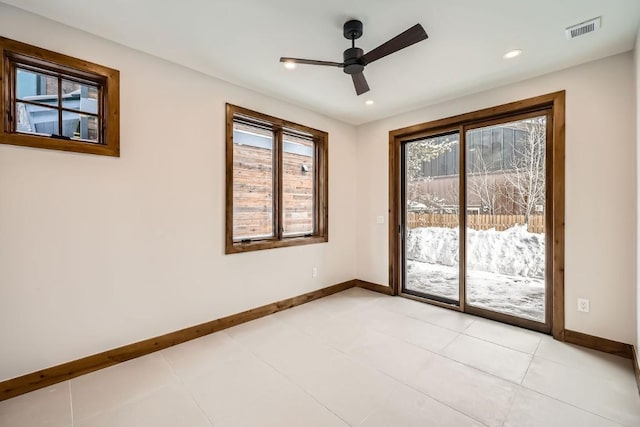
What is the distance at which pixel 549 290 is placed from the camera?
9.80 feet

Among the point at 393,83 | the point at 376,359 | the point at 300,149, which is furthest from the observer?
the point at 300,149

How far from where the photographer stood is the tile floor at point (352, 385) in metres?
1.79

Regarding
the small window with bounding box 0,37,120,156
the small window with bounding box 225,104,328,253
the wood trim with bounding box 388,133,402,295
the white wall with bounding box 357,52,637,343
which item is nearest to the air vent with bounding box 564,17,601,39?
the white wall with bounding box 357,52,637,343

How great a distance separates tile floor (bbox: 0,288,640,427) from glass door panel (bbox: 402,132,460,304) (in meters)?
0.95

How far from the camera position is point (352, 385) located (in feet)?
6.95

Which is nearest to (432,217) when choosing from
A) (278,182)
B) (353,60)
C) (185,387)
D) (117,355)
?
(278,182)

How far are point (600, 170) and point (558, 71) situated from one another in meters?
1.08

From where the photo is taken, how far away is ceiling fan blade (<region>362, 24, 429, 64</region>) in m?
1.88

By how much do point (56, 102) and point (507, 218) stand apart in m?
4.47

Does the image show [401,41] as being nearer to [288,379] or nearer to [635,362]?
[288,379]

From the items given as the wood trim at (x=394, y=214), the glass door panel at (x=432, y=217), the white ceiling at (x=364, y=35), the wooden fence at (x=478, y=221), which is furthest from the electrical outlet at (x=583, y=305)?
the white ceiling at (x=364, y=35)

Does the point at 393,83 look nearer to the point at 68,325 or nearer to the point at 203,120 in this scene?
the point at 203,120

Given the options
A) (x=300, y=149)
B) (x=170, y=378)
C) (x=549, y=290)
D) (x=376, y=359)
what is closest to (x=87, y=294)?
(x=170, y=378)

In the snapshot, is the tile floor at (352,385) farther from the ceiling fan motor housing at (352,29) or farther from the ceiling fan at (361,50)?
the ceiling fan motor housing at (352,29)
